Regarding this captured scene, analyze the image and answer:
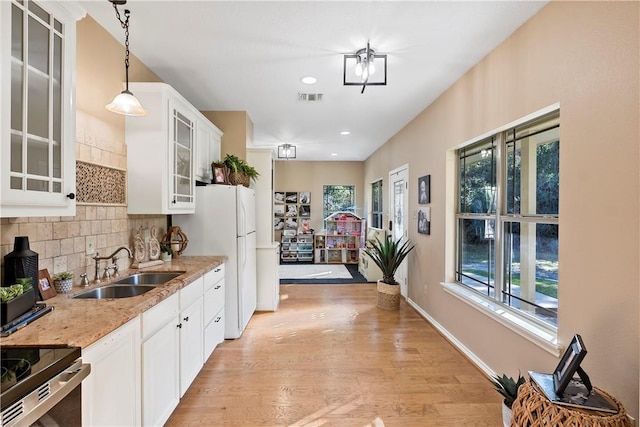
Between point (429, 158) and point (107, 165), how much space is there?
3326 mm

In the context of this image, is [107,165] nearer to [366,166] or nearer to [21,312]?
[21,312]

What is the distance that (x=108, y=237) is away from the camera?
2.28 metres

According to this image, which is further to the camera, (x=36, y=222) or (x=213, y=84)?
(x=213, y=84)

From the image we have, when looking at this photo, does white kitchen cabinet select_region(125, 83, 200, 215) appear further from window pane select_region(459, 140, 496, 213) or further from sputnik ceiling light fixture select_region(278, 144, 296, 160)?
sputnik ceiling light fixture select_region(278, 144, 296, 160)

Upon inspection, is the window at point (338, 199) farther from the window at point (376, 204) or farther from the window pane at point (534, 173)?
the window pane at point (534, 173)

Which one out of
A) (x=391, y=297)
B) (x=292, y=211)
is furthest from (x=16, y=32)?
(x=292, y=211)

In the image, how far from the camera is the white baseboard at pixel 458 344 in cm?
256

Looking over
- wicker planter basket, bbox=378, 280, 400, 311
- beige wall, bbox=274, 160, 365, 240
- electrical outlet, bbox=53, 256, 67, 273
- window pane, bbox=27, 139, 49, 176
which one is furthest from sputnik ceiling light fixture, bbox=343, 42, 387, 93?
beige wall, bbox=274, 160, 365, 240

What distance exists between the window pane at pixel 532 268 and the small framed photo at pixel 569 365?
718 millimetres

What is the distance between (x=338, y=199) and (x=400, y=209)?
3.27 metres

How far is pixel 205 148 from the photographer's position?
3.40m

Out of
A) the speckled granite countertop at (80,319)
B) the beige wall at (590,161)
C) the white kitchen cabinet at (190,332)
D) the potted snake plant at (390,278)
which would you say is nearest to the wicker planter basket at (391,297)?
the potted snake plant at (390,278)

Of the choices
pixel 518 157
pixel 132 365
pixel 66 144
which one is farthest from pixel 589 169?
pixel 66 144

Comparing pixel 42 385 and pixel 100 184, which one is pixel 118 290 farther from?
pixel 42 385
